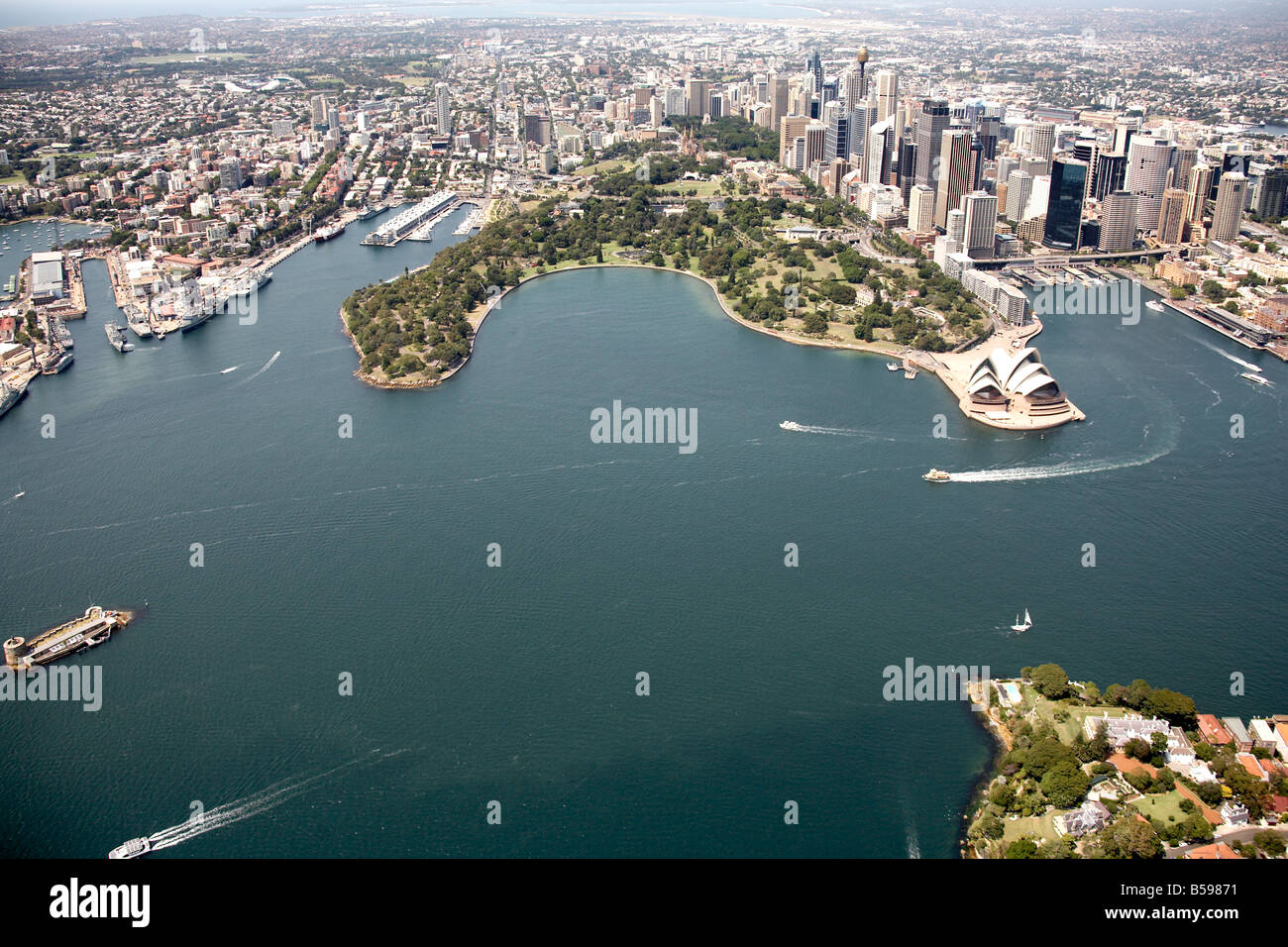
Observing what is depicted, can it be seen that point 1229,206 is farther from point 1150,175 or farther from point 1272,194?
point 1272,194

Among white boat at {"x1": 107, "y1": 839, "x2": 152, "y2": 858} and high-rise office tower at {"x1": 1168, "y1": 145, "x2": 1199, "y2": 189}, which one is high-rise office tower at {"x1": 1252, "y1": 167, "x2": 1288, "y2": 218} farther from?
white boat at {"x1": 107, "y1": 839, "x2": 152, "y2": 858}

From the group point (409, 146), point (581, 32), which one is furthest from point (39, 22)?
point (409, 146)

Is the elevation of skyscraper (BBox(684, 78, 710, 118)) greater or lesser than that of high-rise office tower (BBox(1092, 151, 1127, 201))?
greater

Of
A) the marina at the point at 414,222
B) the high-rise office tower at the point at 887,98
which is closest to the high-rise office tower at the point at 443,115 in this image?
the marina at the point at 414,222

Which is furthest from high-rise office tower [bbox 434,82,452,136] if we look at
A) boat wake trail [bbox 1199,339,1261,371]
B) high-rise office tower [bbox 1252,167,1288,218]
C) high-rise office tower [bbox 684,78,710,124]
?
boat wake trail [bbox 1199,339,1261,371]

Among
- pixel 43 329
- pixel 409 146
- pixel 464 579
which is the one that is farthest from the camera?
pixel 409 146

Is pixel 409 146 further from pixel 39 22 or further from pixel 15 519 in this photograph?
pixel 39 22
